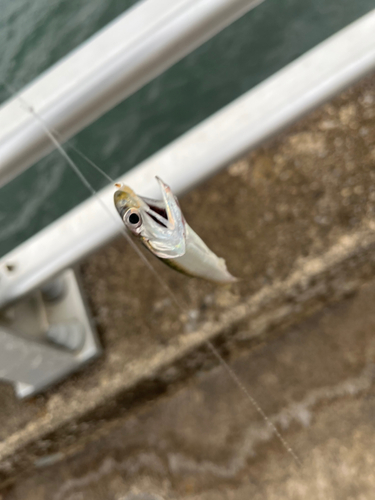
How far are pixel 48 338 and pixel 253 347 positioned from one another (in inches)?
38.6

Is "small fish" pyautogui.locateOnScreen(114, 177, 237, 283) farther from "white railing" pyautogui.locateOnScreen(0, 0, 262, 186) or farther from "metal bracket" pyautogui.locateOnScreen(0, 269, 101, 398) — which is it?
"metal bracket" pyautogui.locateOnScreen(0, 269, 101, 398)

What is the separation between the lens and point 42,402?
5.93ft

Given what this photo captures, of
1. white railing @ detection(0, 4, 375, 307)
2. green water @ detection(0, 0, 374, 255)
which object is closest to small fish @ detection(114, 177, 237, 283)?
white railing @ detection(0, 4, 375, 307)

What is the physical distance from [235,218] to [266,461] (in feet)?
3.71

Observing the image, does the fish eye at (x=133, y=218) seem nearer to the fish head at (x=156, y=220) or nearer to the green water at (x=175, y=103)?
the fish head at (x=156, y=220)

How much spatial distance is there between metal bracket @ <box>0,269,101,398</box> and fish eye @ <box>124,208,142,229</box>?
2.77 ft

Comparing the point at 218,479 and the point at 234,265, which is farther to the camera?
the point at 218,479

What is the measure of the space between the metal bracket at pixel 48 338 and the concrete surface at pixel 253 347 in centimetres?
9

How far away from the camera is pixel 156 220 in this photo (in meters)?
0.79

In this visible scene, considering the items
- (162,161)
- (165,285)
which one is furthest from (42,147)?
(165,285)

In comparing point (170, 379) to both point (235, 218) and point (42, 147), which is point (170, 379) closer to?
point (235, 218)

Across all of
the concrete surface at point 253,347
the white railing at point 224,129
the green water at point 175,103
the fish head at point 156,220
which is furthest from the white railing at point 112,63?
the green water at point 175,103

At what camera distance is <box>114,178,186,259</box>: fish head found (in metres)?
0.70

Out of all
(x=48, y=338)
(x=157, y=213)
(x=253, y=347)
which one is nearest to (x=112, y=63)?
(x=157, y=213)
